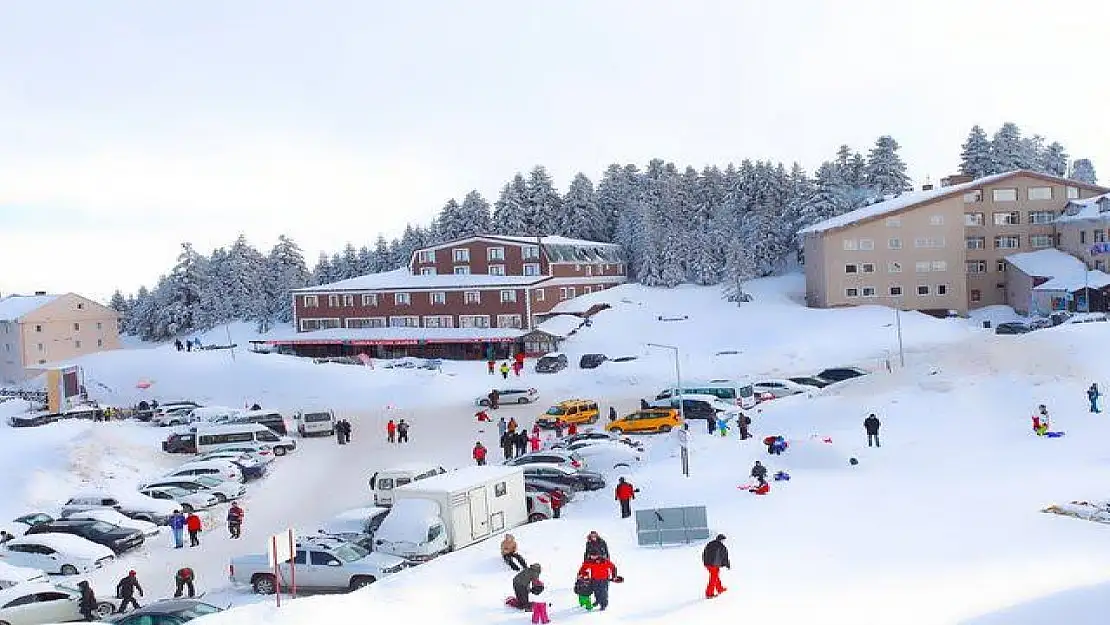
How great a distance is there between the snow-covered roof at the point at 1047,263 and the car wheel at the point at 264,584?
64160 mm

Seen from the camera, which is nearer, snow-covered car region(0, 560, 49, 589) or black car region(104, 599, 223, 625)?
black car region(104, 599, 223, 625)

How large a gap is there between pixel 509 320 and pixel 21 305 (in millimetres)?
45413

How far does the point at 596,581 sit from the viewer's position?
1655cm

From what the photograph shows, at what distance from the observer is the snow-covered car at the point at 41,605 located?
2086 centimetres

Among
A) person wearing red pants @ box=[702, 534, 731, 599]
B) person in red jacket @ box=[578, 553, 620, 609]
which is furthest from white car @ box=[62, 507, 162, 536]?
person wearing red pants @ box=[702, 534, 731, 599]

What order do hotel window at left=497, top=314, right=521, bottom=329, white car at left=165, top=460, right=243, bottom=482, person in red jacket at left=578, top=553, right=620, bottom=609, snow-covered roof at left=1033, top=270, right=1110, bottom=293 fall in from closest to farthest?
person in red jacket at left=578, top=553, right=620, bottom=609 < white car at left=165, top=460, right=243, bottom=482 < snow-covered roof at left=1033, top=270, right=1110, bottom=293 < hotel window at left=497, top=314, right=521, bottom=329

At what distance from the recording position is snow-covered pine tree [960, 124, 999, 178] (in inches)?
3947

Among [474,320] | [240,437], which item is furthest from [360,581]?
[474,320]

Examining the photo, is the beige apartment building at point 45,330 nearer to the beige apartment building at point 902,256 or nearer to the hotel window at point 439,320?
the hotel window at point 439,320

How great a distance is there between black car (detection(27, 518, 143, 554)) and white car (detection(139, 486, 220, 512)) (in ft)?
12.7

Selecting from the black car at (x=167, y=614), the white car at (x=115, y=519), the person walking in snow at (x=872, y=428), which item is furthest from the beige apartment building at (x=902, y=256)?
the black car at (x=167, y=614)

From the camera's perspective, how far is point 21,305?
287 feet

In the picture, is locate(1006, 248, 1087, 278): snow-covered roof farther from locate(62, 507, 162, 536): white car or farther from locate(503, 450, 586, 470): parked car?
locate(62, 507, 162, 536): white car

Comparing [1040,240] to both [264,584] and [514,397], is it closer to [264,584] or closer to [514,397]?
[514,397]
